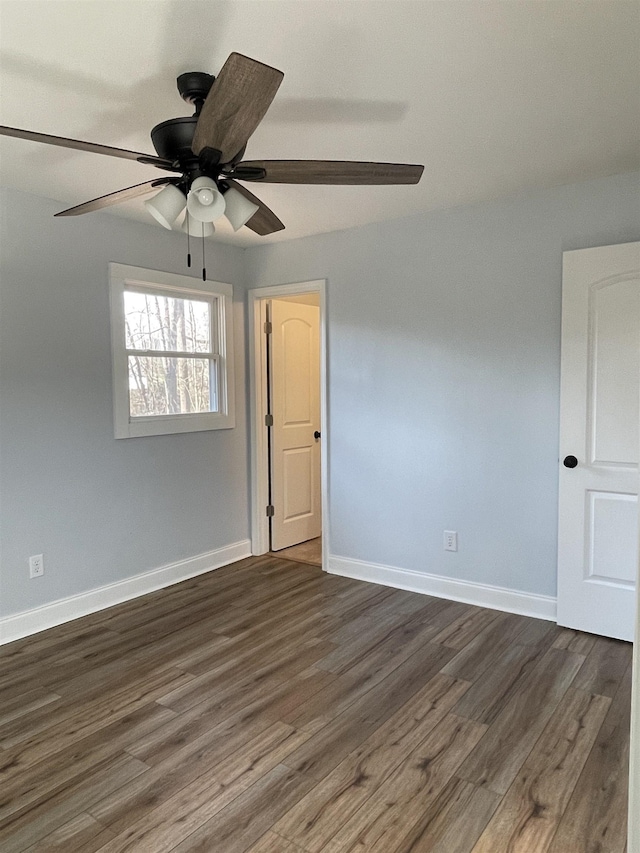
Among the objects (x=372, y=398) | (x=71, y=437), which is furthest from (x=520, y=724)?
(x=71, y=437)

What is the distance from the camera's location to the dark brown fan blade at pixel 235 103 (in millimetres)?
1382

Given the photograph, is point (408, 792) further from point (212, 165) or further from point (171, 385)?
point (171, 385)

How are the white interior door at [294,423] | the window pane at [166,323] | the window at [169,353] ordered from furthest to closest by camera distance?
the white interior door at [294,423] → the window pane at [166,323] → the window at [169,353]

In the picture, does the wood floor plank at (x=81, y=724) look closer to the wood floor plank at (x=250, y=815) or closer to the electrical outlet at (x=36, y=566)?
the wood floor plank at (x=250, y=815)

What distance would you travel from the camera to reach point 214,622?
333cm

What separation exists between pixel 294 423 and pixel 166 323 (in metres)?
1.42

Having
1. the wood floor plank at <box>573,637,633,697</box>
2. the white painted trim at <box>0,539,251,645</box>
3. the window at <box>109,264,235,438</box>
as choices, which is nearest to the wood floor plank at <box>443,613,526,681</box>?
the wood floor plank at <box>573,637,633,697</box>

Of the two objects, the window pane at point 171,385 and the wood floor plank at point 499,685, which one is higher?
the window pane at point 171,385

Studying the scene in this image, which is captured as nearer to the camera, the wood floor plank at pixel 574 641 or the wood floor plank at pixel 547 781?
the wood floor plank at pixel 547 781

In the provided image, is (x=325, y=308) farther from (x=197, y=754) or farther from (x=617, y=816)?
(x=617, y=816)

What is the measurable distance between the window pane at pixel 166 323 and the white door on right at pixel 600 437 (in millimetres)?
2480

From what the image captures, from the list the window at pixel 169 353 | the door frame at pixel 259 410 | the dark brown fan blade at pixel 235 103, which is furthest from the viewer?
the door frame at pixel 259 410

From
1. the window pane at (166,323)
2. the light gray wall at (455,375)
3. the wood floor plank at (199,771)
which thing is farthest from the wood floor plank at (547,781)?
the window pane at (166,323)

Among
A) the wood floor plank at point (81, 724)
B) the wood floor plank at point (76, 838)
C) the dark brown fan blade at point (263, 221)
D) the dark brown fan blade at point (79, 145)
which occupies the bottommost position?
the wood floor plank at point (76, 838)
